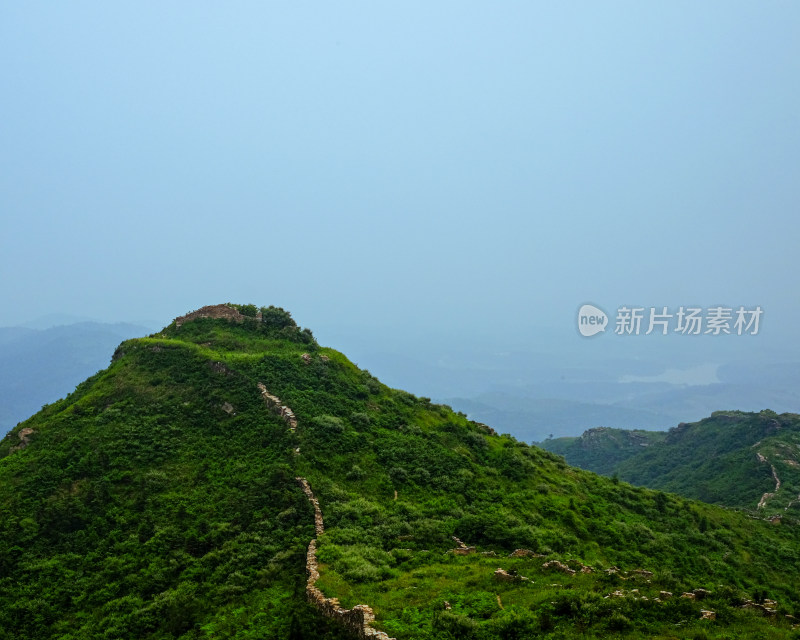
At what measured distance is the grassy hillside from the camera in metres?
20.7

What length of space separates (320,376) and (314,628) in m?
28.6

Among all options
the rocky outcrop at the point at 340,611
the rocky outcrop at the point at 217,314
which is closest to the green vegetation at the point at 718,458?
the rocky outcrop at the point at 340,611

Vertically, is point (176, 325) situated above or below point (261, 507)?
above

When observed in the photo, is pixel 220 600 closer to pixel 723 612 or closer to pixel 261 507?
pixel 261 507

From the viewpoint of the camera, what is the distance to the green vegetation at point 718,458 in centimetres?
7694

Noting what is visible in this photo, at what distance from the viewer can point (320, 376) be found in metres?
47.7

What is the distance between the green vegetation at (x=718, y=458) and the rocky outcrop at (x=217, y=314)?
70064 mm

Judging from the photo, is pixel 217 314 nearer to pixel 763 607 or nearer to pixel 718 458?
pixel 763 607

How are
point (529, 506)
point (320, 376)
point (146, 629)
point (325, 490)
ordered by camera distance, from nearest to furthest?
point (146, 629), point (325, 490), point (529, 506), point (320, 376)

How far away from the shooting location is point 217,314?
55.8 meters

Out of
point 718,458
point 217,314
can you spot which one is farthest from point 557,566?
point 718,458

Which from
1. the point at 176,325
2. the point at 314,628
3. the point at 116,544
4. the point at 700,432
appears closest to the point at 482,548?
the point at 314,628

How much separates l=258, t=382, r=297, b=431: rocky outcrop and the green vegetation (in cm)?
6351

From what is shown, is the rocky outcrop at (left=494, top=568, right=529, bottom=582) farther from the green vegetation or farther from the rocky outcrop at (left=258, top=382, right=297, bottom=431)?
the green vegetation
